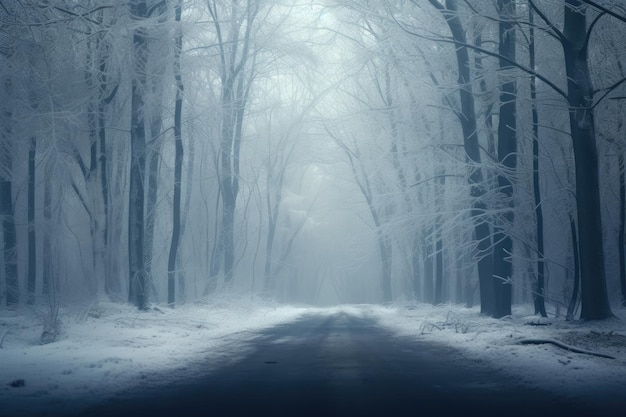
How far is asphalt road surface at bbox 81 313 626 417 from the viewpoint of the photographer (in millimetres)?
5918

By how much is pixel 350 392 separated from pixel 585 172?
9453mm

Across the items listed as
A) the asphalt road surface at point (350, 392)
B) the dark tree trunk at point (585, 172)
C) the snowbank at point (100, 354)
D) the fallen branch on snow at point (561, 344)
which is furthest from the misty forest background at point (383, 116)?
the asphalt road surface at point (350, 392)

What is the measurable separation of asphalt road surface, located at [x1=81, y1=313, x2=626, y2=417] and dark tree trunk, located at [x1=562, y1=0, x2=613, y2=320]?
5.00m

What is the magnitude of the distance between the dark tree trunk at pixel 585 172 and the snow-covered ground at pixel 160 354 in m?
0.73

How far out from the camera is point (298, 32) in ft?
92.4

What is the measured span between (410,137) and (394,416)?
63.3ft

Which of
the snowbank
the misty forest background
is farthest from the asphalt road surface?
the misty forest background

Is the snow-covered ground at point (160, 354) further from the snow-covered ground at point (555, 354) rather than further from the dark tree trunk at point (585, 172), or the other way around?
the dark tree trunk at point (585, 172)

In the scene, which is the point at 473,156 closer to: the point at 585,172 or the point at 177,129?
the point at 585,172

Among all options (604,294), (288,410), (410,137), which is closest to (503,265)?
(604,294)

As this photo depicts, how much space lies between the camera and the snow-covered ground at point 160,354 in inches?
272

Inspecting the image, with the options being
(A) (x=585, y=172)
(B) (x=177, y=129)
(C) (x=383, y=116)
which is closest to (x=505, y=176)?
(A) (x=585, y=172)

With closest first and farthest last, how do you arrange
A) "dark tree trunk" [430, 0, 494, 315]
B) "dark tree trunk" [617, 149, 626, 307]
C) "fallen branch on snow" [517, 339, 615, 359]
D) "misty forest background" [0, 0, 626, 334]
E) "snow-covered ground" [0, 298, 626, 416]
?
A: "snow-covered ground" [0, 298, 626, 416]
"fallen branch on snow" [517, 339, 615, 359]
"misty forest background" [0, 0, 626, 334]
"dark tree trunk" [430, 0, 494, 315]
"dark tree trunk" [617, 149, 626, 307]

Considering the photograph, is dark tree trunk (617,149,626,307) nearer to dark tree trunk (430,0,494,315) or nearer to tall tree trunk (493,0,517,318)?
dark tree trunk (430,0,494,315)
